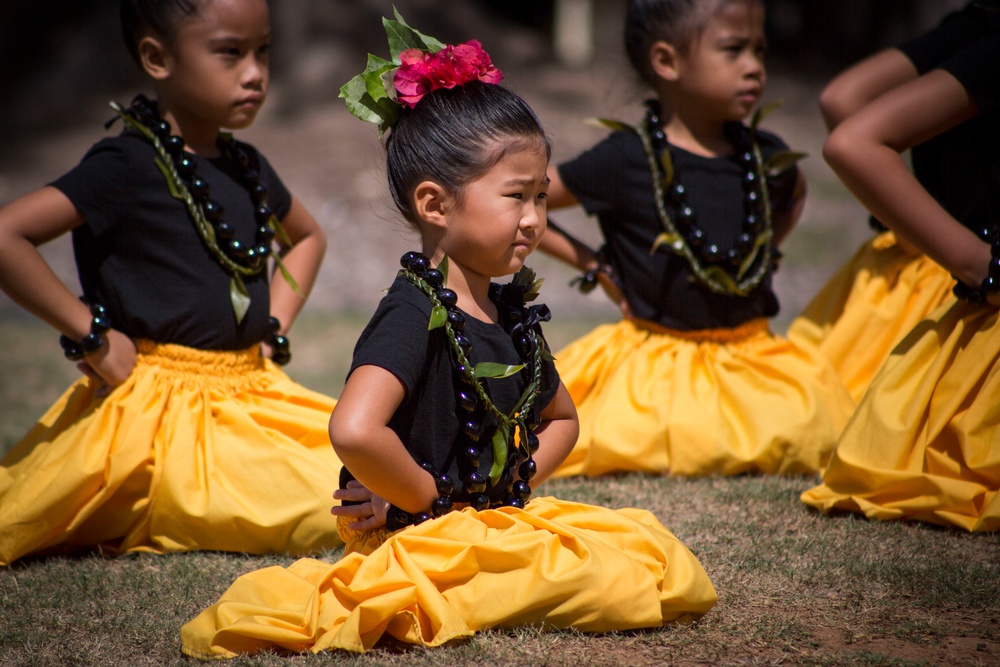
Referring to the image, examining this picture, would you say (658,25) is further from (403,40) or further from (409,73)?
(409,73)

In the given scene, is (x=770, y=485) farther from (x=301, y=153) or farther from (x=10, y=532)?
(x=301, y=153)

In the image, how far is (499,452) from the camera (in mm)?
2541

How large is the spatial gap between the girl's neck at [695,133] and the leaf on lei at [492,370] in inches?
75.5

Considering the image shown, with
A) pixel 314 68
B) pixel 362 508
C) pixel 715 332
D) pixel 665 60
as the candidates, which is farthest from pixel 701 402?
pixel 314 68

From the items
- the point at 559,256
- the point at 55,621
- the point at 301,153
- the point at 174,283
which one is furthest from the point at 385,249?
the point at 55,621

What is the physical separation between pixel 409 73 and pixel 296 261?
151 centimetres

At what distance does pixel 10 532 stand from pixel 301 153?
9.75 meters

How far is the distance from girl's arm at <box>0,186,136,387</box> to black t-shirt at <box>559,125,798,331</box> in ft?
5.96

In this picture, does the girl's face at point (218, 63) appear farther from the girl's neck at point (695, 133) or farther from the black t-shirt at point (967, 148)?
the black t-shirt at point (967, 148)

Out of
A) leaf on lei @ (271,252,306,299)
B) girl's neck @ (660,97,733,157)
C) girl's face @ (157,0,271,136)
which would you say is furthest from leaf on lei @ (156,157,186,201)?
girl's neck @ (660,97,733,157)

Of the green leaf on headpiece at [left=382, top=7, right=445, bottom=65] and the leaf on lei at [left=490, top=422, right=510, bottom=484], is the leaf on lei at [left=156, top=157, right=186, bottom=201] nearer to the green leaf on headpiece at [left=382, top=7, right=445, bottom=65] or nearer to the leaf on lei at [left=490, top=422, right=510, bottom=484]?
the green leaf on headpiece at [left=382, top=7, right=445, bottom=65]

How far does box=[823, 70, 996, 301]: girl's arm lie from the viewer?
10.2ft

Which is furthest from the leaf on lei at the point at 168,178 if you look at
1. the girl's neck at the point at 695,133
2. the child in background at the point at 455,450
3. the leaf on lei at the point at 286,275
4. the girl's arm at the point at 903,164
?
the girl's arm at the point at 903,164

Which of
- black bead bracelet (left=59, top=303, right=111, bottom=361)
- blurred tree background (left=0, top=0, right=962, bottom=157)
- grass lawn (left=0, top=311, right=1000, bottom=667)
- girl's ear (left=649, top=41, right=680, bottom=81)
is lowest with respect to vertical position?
grass lawn (left=0, top=311, right=1000, bottom=667)
